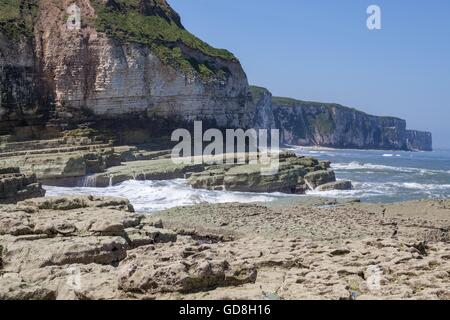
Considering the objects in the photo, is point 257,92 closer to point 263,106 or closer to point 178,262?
point 263,106

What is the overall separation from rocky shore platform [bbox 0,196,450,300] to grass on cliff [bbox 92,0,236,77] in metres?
35.4

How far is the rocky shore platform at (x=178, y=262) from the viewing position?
743cm

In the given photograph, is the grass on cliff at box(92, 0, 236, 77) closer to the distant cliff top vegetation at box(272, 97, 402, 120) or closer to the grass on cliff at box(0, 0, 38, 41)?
the grass on cliff at box(0, 0, 38, 41)

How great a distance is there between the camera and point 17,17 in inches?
1901

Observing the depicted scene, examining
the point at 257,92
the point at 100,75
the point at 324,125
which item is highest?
the point at 257,92

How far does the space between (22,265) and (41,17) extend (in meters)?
45.6

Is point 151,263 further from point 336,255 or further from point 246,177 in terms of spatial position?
point 246,177

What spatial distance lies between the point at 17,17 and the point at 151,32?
13245 millimetres

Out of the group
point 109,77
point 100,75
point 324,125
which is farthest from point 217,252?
point 324,125

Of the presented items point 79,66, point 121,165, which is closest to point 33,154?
point 121,165

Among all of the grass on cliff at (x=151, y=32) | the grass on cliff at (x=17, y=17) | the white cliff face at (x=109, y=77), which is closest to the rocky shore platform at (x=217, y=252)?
the white cliff face at (x=109, y=77)

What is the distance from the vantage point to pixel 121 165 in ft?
130

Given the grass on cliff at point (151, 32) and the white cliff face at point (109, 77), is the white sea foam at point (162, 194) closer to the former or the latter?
the white cliff face at point (109, 77)

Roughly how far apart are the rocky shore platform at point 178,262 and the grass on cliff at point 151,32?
3539 cm
